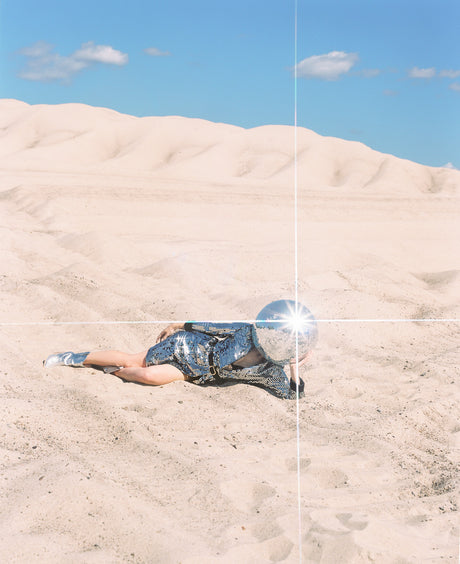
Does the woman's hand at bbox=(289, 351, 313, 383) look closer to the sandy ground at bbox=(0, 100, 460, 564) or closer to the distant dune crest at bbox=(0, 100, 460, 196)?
the sandy ground at bbox=(0, 100, 460, 564)

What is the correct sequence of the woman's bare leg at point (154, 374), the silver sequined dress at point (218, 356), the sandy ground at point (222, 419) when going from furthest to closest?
1. the woman's bare leg at point (154, 374)
2. the silver sequined dress at point (218, 356)
3. the sandy ground at point (222, 419)

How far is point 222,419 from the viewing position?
Answer: 11.9 ft

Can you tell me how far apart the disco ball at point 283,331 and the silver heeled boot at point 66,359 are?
1.31m

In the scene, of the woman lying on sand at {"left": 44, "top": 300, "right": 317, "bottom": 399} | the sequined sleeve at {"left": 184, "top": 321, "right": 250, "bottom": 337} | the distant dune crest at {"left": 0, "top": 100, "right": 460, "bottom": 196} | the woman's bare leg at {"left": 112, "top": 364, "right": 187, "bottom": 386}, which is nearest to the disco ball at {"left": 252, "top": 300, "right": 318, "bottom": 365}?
the woman lying on sand at {"left": 44, "top": 300, "right": 317, "bottom": 399}

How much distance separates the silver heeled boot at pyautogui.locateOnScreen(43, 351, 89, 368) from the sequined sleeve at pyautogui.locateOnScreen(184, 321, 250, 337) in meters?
0.82

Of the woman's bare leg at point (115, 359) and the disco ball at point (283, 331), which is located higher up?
the disco ball at point (283, 331)

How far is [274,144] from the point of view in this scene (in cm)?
3453

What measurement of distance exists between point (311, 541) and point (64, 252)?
23.8 ft

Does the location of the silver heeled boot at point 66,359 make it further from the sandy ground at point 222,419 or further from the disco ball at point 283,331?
the disco ball at point 283,331

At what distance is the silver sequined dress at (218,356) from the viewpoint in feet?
12.3

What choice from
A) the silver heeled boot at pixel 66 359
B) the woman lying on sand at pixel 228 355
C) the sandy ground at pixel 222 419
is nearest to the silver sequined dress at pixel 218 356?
the woman lying on sand at pixel 228 355

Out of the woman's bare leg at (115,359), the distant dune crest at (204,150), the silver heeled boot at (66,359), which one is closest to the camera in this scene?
the woman's bare leg at (115,359)

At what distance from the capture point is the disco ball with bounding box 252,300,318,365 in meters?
3.50

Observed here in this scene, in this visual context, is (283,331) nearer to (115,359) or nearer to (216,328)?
(216,328)
